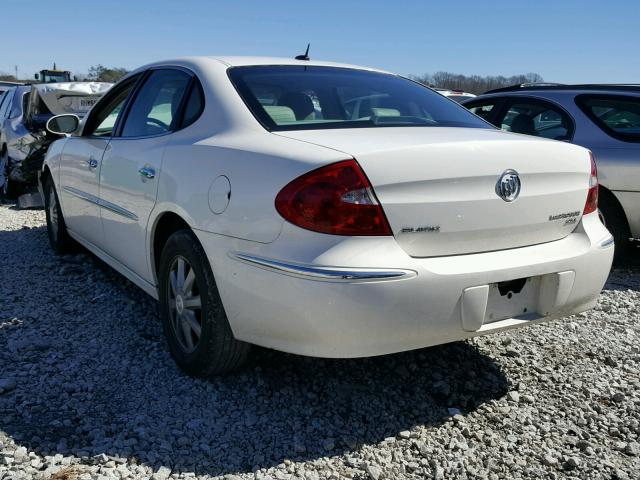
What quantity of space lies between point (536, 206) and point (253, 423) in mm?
1531

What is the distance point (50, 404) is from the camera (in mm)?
2926

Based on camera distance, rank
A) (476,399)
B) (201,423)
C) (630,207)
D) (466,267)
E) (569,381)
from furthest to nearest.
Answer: (630,207) < (569,381) < (476,399) < (201,423) < (466,267)

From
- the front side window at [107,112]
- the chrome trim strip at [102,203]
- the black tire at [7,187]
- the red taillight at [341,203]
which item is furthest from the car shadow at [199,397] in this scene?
the black tire at [7,187]

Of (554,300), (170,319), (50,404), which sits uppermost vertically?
(554,300)

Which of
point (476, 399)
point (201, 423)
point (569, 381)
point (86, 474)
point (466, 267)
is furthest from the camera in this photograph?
point (569, 381)

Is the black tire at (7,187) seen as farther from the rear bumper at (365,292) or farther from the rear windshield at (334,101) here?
the rear bumper at (365,292)

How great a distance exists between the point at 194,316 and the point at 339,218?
1.07 m

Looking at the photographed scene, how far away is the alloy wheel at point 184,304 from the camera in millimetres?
3092

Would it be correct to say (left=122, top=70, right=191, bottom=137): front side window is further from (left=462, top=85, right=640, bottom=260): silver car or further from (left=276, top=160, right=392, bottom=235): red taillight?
(left=462, top=85, right=640, bottom=260): silver car

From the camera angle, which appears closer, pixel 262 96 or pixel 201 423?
pixel 201 423

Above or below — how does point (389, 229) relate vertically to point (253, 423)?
above

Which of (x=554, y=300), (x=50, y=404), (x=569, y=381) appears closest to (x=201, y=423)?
(x=50, y=404)

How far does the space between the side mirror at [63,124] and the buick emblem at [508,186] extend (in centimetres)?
359

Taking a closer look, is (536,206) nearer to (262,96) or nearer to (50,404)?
(262,96)
